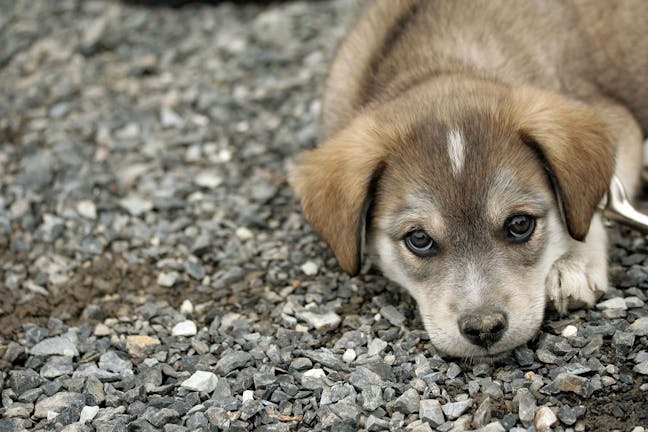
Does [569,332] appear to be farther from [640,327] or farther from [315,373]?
[315,373]

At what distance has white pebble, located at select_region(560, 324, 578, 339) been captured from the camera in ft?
15.2

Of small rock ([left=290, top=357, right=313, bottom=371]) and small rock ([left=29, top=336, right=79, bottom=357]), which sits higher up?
small rock ([left=290, top=357, right=313, bottom=371])

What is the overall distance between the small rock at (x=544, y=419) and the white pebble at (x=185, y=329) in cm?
194

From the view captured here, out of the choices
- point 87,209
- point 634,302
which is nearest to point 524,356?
point 634,302

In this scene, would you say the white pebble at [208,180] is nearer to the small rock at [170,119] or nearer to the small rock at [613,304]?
the small rock at [170,119]

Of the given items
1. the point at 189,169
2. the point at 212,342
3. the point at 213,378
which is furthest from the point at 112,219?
the point at 213,378

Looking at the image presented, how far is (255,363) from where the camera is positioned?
15.8 ft

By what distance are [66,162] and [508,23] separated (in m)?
3.24

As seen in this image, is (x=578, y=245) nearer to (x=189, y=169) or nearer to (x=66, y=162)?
(x=189, y=169)

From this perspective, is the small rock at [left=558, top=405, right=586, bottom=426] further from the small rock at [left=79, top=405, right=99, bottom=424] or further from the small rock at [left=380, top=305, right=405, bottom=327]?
the small rock at [left=79, top=405, right=99, bottom=424]

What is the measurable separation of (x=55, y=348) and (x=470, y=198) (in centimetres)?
232

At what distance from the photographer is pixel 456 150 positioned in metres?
4.53

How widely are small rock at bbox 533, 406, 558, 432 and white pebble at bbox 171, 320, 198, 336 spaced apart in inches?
76.3

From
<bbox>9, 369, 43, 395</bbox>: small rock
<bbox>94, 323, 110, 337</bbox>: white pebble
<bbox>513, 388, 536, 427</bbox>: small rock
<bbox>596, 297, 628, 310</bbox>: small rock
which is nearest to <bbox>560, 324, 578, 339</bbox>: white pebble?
<bbox>596, 297, 628, 310</bbox>: small rock
